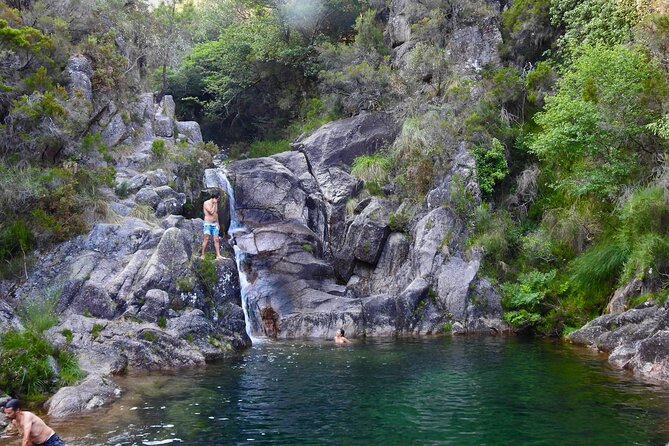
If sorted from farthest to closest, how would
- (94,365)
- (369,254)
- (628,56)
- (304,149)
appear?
(304,149), (369,254), (628,56), (94,365)

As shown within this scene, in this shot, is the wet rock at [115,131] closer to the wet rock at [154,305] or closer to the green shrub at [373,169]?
the wet rock at [154,305]

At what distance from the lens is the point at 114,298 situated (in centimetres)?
1575

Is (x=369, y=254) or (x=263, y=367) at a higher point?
(x=369, y=254)

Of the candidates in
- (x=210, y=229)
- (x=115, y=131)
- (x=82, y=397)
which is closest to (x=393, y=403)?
(x=82, y=397)

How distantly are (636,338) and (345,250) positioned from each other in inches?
443

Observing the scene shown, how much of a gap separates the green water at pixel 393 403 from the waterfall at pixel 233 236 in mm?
4332

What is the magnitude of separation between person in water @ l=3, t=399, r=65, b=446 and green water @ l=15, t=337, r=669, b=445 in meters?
0.66

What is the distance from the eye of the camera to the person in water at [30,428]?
8.11 m

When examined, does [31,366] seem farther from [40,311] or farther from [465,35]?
[465,35]

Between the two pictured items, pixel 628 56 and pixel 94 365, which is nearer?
pixel 94 365

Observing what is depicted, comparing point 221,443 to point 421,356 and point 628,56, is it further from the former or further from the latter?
point 628,56

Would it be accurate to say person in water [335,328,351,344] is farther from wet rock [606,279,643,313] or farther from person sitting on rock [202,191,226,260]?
wet rock [606,279,643,313]

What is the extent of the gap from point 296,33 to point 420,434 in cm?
2680

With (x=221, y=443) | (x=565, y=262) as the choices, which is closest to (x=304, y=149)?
(x=565, y=262)
